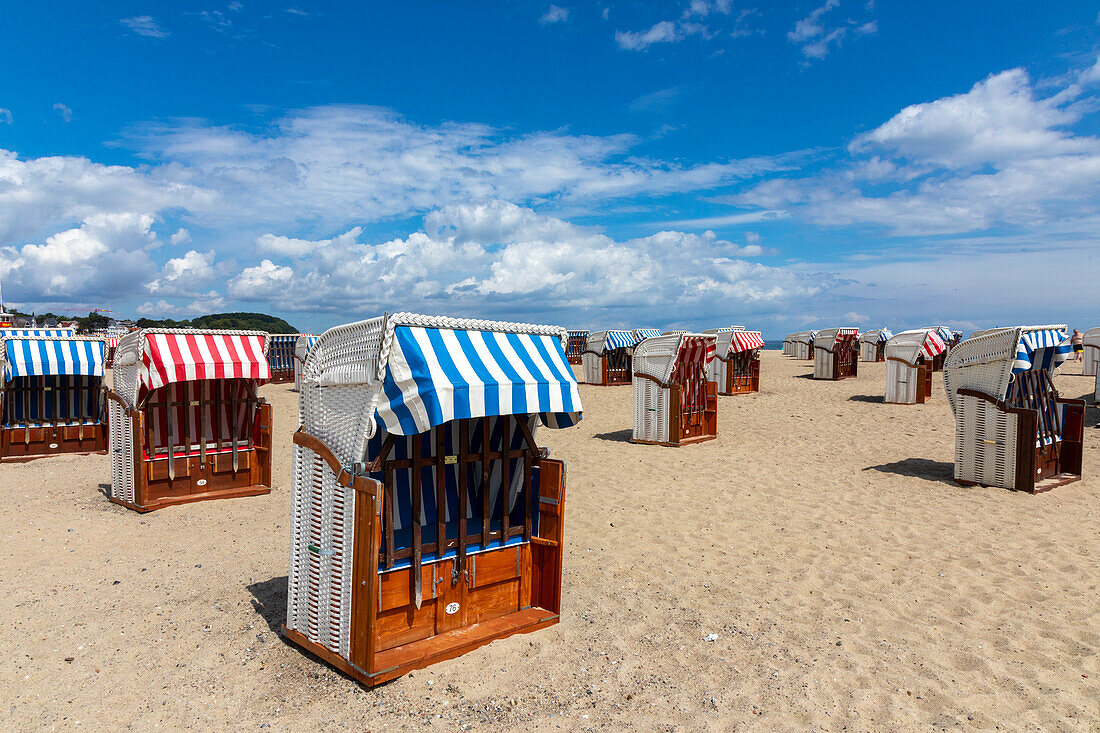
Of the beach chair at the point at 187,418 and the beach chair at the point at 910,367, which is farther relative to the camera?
the beach chair at the point at 910,367

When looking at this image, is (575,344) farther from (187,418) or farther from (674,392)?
(187,418)

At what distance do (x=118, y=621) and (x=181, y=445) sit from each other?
4385mm

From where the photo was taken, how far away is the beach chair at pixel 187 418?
8.68m

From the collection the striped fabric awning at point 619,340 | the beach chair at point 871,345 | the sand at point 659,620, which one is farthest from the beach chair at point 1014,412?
the beach chair at point 871,345

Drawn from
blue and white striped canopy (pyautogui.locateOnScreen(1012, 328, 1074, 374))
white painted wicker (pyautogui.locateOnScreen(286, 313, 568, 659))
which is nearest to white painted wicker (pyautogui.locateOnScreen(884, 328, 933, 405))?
blue and white striped canopy (pyautogui.locateOnScreen(1012, 328, 1074, 374))

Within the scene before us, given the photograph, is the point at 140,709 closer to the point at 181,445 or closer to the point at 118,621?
the point at 118,621

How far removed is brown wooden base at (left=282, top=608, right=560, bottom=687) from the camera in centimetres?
447

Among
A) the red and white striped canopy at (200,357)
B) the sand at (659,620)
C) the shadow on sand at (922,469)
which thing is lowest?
the sand at (659,620)

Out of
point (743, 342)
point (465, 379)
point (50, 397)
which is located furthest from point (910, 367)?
point (50, 397)

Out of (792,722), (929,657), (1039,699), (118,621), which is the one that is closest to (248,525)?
(118,621)

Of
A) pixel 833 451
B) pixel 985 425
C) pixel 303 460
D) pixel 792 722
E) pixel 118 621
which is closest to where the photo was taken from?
pixel 792 722

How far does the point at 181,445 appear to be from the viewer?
944 centimetres

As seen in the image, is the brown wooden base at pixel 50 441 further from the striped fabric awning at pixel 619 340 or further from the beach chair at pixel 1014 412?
the striped fabric awning at pixel 619 340

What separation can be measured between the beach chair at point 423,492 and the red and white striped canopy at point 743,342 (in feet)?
62.6
